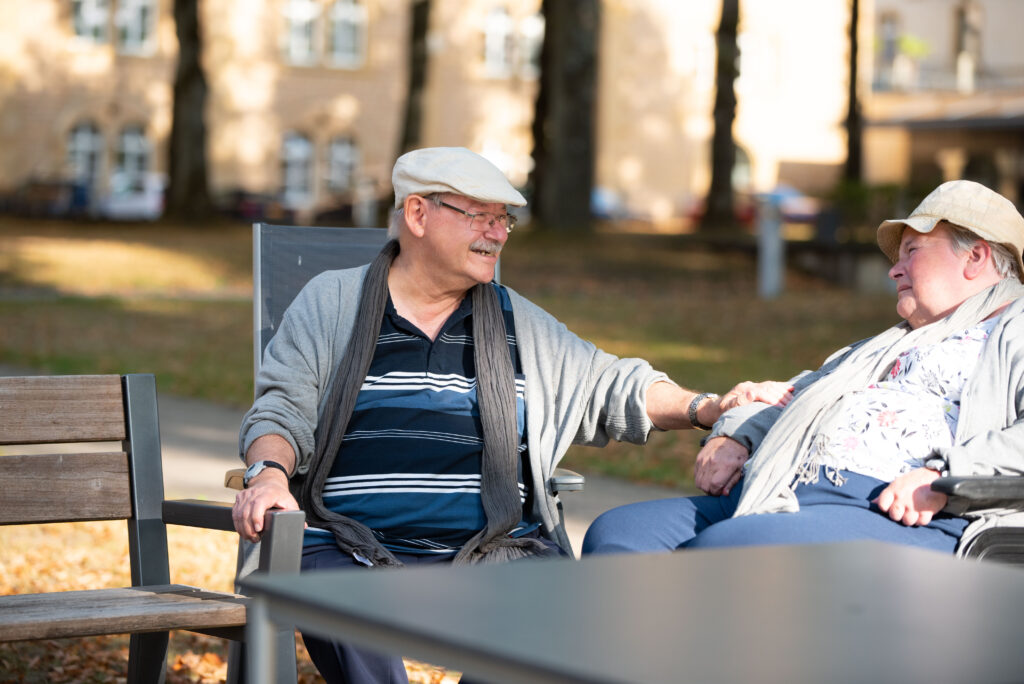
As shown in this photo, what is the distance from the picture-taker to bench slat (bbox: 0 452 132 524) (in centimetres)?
356

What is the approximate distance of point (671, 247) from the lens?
24.0m

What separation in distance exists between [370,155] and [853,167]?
1948 cm

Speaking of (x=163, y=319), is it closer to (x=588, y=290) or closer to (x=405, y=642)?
(x=588, y=290)

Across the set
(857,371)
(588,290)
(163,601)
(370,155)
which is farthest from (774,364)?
(370,155)

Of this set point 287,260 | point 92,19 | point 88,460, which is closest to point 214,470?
point 287,260

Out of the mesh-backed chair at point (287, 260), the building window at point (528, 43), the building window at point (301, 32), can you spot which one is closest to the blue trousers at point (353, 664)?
the mesh-backed chair at point (287, 260)

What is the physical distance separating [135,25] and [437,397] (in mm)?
41546

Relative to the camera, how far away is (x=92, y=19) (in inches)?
1650

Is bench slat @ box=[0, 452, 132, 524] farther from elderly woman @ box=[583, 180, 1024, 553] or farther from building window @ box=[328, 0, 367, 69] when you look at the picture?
building window @ box=[328, 0, 367, 69]

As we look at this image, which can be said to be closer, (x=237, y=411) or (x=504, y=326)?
(x=504, y=326)

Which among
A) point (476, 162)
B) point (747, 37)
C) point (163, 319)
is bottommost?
point (163, 319)

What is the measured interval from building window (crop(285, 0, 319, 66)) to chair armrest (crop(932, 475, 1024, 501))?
4294cm

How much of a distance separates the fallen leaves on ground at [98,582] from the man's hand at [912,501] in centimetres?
163

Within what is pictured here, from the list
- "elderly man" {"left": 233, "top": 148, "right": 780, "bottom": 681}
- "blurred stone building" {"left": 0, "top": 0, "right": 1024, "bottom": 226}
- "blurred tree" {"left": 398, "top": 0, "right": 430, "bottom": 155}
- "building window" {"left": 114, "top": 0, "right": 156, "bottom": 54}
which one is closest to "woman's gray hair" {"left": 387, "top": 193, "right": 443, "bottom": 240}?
"elderly man" {"left": 233, "top": 148, "right": 780, "bottom": 681}
